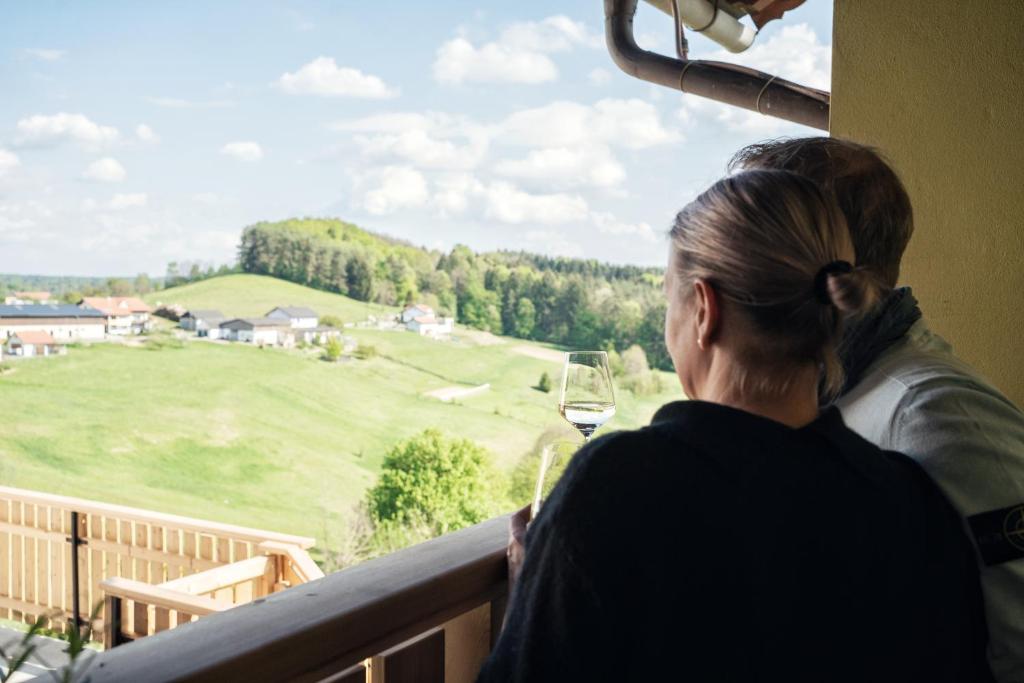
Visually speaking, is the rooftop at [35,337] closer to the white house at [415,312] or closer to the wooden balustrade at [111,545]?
the white house at [415,312]

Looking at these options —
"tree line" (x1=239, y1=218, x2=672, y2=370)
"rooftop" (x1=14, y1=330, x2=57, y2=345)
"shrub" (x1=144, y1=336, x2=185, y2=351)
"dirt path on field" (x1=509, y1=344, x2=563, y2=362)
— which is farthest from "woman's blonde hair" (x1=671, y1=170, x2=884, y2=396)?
"dirt path on field" (x1=509, y1=344, x2=563, y2=362)

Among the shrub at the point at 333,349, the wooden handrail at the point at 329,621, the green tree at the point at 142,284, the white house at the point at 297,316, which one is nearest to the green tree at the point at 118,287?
the green tree at the point at 142,284

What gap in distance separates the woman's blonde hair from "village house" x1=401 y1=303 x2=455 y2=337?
22.7m

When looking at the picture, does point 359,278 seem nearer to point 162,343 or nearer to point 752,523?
point 162,343

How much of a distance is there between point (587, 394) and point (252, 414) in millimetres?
21058

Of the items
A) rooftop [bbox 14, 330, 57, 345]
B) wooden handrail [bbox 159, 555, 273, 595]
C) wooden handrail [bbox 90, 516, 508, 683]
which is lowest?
rooftop [bbox 14, 330, 57, 345]

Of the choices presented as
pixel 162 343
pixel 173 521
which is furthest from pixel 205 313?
pixel 173 521

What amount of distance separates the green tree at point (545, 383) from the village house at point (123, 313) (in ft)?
28.7

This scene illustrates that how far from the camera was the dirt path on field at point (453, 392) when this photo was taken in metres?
22.3

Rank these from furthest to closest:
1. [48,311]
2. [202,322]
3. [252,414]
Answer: [202,322], [252,414], [48,311]

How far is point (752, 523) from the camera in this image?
22.8 inches

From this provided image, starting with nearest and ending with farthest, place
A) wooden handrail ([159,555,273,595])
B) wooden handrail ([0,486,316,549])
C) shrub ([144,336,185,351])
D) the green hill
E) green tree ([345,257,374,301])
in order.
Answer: wooden handrail ([159,555,273,595]), wooden handrail ([0,486,316,549]), shrub ([144,336,185,351]), the green hill, green tree ([345,257,374,301])

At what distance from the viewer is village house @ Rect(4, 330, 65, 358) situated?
1856cm

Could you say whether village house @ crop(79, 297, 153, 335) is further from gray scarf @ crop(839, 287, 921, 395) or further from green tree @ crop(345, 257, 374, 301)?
gray scarf @ crop(839, 287, 921, 395)
